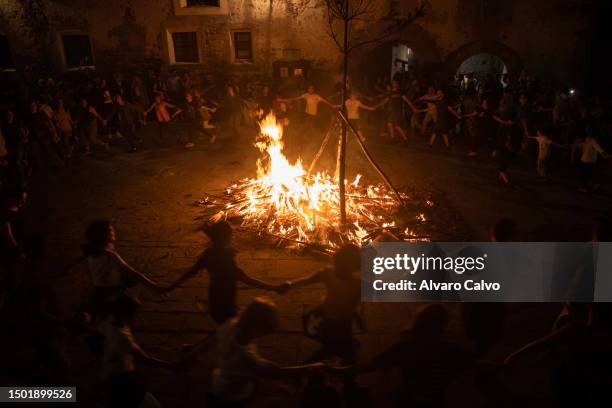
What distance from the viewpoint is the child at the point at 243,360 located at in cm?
306

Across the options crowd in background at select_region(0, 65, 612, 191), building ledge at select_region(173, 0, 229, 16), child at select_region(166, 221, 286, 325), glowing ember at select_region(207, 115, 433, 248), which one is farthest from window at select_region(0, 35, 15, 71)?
child at select_region(166, 221, 286, 325)

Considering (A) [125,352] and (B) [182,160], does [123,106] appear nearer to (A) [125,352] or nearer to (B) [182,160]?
(B) [182,160]

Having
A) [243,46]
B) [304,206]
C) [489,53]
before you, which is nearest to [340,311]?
[304,206]

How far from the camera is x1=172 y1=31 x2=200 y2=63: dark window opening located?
1859cm

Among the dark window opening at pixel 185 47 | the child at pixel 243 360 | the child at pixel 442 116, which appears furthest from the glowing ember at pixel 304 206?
the dark window opening at pixel 185 47

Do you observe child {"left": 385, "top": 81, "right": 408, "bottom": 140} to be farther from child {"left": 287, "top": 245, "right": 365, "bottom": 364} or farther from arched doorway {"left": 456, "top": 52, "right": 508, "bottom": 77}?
child {"left": 287, "top": 245, "right": 365, "bottom": 364}

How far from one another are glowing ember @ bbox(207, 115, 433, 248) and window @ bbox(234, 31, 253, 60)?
32.2ft

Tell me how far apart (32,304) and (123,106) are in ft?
36.5

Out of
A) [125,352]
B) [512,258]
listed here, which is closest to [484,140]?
[512,258]

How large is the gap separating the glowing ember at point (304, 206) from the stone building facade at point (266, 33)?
9.36 metres

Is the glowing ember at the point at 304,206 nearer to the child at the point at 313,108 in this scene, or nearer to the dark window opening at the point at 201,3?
the child at the point at 313,108

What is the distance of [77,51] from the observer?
18.9 m

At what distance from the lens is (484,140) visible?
13578 mm

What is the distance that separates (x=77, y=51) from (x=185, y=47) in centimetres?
483
